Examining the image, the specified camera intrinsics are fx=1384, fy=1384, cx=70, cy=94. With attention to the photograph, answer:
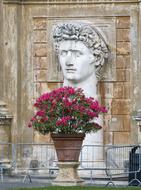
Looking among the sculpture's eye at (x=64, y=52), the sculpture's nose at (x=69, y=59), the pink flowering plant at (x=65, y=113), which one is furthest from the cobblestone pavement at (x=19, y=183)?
the sculpture's eye at (x=64, y=52)

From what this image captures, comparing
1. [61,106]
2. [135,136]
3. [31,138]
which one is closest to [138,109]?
[135,136]

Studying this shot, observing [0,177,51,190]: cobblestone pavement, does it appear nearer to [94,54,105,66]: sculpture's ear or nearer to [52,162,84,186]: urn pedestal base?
[52,162,84,186]: urn pedestal base

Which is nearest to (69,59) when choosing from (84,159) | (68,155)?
(84,159)

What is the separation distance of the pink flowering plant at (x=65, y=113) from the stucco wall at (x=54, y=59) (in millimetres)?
5456

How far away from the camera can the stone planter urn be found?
26.1 metres

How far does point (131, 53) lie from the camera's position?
3177cm

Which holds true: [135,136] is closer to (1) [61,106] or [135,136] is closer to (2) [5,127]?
(2) [5,127]

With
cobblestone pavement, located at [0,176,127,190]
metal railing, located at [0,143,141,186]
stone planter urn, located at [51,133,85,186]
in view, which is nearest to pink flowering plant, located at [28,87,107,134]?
stone planter urn, located at [51,133,85,186]

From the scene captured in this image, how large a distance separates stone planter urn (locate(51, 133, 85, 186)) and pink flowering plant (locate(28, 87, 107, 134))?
0.42ft

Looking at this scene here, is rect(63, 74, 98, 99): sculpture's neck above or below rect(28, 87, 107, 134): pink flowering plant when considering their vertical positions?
above

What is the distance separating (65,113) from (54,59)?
20.4 ft

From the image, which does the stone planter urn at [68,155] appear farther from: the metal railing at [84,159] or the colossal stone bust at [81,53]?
the colossal stone bust at [81,53]

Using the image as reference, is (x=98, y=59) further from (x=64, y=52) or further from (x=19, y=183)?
(x=19, y=183)

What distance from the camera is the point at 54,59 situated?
106ft
